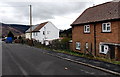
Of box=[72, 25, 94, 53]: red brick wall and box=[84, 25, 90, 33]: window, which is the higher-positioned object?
box=[84, 25, 90, 33]: window

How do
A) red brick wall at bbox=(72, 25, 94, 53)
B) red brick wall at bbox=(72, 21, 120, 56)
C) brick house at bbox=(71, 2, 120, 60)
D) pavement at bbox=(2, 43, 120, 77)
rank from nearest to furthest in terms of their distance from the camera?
pavement at bbox=(2, 43, 120, 77) → brick house at bbox=(71, 2, 120, 60) → red brick wall at bbox=(72, 21, 120, 56) → red brick wall at bbox=(72, 25, 94, 53)

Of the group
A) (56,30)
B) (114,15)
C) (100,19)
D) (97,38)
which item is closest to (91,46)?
(97,38)

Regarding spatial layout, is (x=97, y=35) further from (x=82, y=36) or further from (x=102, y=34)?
(x=82, y=36)

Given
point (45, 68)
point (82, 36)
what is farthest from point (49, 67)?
point (82, 36)

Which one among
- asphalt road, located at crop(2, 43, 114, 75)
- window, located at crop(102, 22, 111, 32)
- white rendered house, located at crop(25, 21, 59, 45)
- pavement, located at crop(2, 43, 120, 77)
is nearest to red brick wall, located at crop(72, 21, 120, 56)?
window, located at crop(102, 22, 111, 32)

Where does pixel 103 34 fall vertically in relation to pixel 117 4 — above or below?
below

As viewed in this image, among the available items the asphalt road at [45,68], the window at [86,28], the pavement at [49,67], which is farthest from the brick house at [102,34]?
the asphalt road at [45,68]

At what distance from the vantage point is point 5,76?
9.02 metres

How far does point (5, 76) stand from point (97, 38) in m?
14.7

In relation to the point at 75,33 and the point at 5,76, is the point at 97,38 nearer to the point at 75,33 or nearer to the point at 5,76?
the point at 75,33

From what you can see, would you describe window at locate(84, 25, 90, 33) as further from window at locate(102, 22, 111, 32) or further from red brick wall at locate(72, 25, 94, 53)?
window at locate(102, 22, 111, 32)

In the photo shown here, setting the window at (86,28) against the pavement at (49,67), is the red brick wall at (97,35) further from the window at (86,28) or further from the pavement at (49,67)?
the pavement at (49,67)

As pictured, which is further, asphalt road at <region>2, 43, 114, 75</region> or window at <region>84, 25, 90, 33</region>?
window at <region>84, 25, 90, 33</region>

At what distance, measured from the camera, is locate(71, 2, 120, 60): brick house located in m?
18.0
